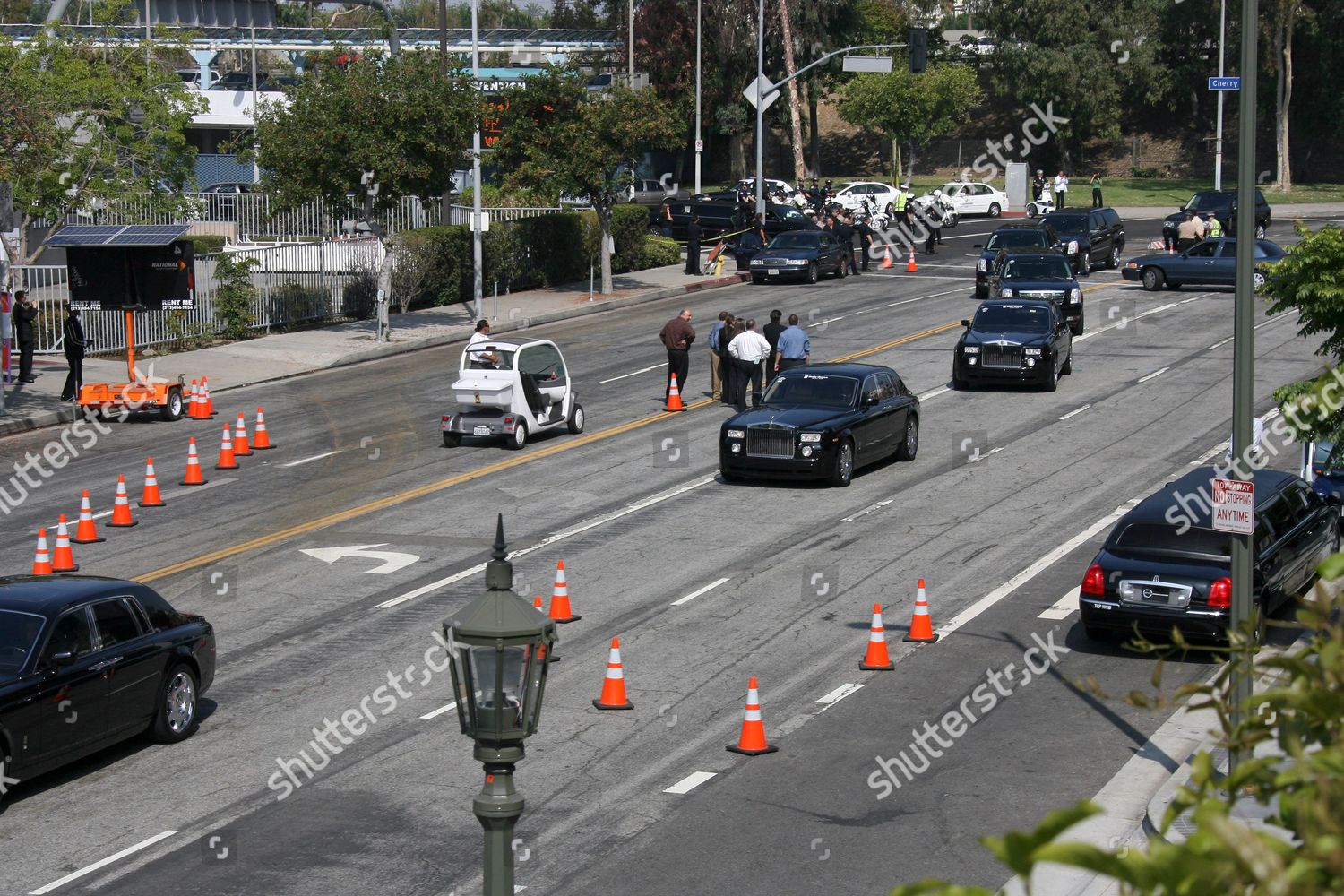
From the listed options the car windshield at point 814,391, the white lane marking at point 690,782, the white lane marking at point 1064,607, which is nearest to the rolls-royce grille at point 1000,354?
the car windshield at point 814,391

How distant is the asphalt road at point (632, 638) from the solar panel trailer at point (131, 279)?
1.94 ft

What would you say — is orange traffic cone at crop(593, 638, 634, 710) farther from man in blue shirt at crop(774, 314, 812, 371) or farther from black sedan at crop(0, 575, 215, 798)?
man in blue shirt at crop(774, 314, 812, 371)

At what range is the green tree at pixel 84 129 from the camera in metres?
28.2

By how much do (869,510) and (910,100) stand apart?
52809 millimetres

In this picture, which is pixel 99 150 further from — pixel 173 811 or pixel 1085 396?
pixel 173 811

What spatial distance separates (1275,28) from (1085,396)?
5023 centimetres

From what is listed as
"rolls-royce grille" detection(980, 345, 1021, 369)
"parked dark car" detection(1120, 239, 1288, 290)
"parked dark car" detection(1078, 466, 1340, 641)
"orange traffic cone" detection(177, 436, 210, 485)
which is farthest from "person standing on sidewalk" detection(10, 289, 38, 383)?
"parked dark car" detection(1120, 239, 1288, 290)

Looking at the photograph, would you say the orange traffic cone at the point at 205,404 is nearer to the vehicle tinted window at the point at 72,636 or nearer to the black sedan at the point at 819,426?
the black sedan at the point at 819,426

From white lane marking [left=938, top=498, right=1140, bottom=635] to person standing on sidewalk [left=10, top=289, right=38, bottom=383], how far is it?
2004cm

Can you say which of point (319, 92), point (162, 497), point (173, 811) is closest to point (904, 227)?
point (319, 92)

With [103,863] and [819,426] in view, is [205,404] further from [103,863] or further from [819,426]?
[103,863]

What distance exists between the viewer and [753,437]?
23.2 m

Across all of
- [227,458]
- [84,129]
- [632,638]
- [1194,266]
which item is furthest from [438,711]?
[1194,266]

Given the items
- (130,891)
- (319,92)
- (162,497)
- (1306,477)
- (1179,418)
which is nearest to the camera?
(130,891)
